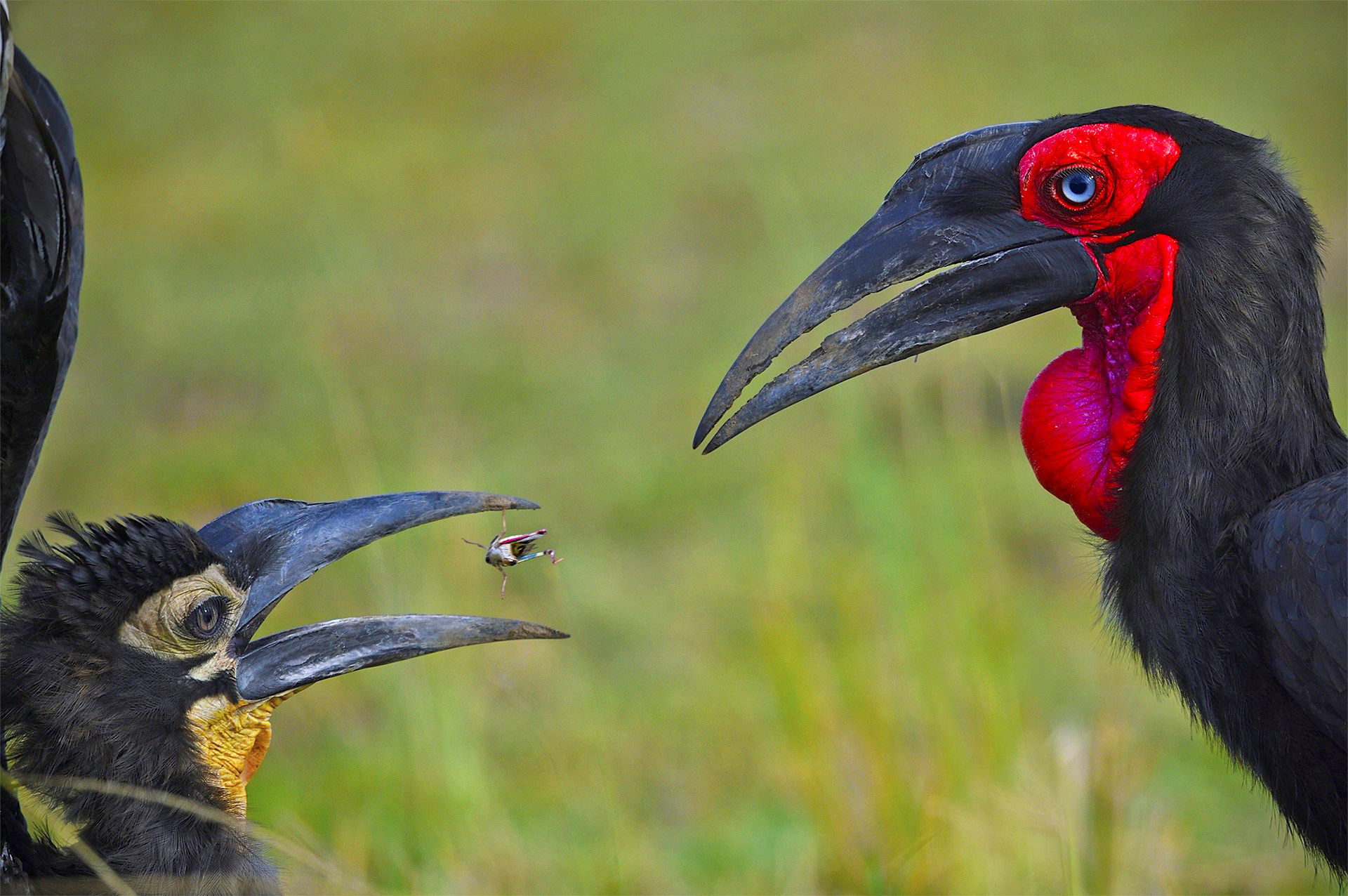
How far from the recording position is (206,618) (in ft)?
6.73

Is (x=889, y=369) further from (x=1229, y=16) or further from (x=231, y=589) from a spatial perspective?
(x=1229, y=16)

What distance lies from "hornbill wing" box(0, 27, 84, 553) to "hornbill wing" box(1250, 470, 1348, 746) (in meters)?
2.02

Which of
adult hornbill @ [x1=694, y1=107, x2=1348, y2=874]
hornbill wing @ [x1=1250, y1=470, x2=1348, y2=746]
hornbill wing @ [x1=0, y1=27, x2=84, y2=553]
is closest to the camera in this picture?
hornbill wing @ [x1=1250, y1=470, x2=1348, y2=746]

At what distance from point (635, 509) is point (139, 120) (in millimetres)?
5056

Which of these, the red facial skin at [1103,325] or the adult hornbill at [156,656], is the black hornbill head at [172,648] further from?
the red facial skin at [1103,325]

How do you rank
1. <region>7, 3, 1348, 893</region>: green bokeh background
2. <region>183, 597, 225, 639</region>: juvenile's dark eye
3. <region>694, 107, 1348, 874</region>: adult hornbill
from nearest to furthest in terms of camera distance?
<region>694, 107, 1348, 874</region>: adult hornbill < <region>183, 597, 225, 639</region>: juvenile's dark eye < <region>7, 3, 1348, 893</region>: green bokeh background

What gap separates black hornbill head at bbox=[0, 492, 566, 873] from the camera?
1967 millimetres

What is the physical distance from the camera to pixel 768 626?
3314mm

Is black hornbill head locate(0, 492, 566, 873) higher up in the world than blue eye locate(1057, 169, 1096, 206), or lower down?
lower down

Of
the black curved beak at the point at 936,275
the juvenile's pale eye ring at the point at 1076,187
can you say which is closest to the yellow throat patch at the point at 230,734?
the black curved beak at the point at 936,275

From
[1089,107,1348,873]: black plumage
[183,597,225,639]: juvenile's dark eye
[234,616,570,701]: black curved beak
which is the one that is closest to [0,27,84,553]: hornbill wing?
[183,597,225,639]: juvenile's dark eye

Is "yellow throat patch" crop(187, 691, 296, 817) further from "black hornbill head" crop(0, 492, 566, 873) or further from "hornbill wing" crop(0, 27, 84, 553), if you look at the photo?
"hornbill wing" crop(0, 27, 84, 553)

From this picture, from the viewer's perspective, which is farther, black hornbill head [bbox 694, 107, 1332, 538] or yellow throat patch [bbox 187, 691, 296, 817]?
yellow throat patch [bbox 187, 691, 296, 817]

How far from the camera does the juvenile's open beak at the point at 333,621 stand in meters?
2.04
